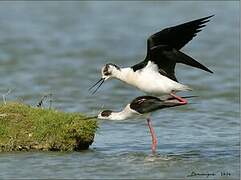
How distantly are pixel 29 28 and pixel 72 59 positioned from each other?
4828 millimetres

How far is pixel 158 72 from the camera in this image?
1045 centimetres

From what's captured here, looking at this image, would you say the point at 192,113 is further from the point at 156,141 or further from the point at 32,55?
the point at 32,55

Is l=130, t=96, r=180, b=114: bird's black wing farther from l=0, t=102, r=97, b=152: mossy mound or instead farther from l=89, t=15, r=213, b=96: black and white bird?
l=0, t=102, r=97, b=152: mossy mound

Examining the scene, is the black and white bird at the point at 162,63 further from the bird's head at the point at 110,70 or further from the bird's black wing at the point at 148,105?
the bird's black wing at the point at 148,105

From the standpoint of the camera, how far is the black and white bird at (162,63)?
33.7 feet

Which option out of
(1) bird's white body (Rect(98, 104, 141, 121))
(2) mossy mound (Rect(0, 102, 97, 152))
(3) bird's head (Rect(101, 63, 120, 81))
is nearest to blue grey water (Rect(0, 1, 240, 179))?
(2) mossy mound (Rect(0, 102, 97, 152))

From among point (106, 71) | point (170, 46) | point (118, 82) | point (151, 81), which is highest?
point (170, 46)

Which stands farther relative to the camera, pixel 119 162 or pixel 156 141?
pixel 156 141

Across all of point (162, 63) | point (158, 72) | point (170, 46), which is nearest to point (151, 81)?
point (158, 72)

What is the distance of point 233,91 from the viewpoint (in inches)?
604

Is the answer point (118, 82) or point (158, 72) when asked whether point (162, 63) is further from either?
point (118, 82)

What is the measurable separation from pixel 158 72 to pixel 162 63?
13cm

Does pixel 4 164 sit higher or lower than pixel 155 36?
lower

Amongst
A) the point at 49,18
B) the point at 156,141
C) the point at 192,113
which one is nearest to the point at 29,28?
the point at 49,18
